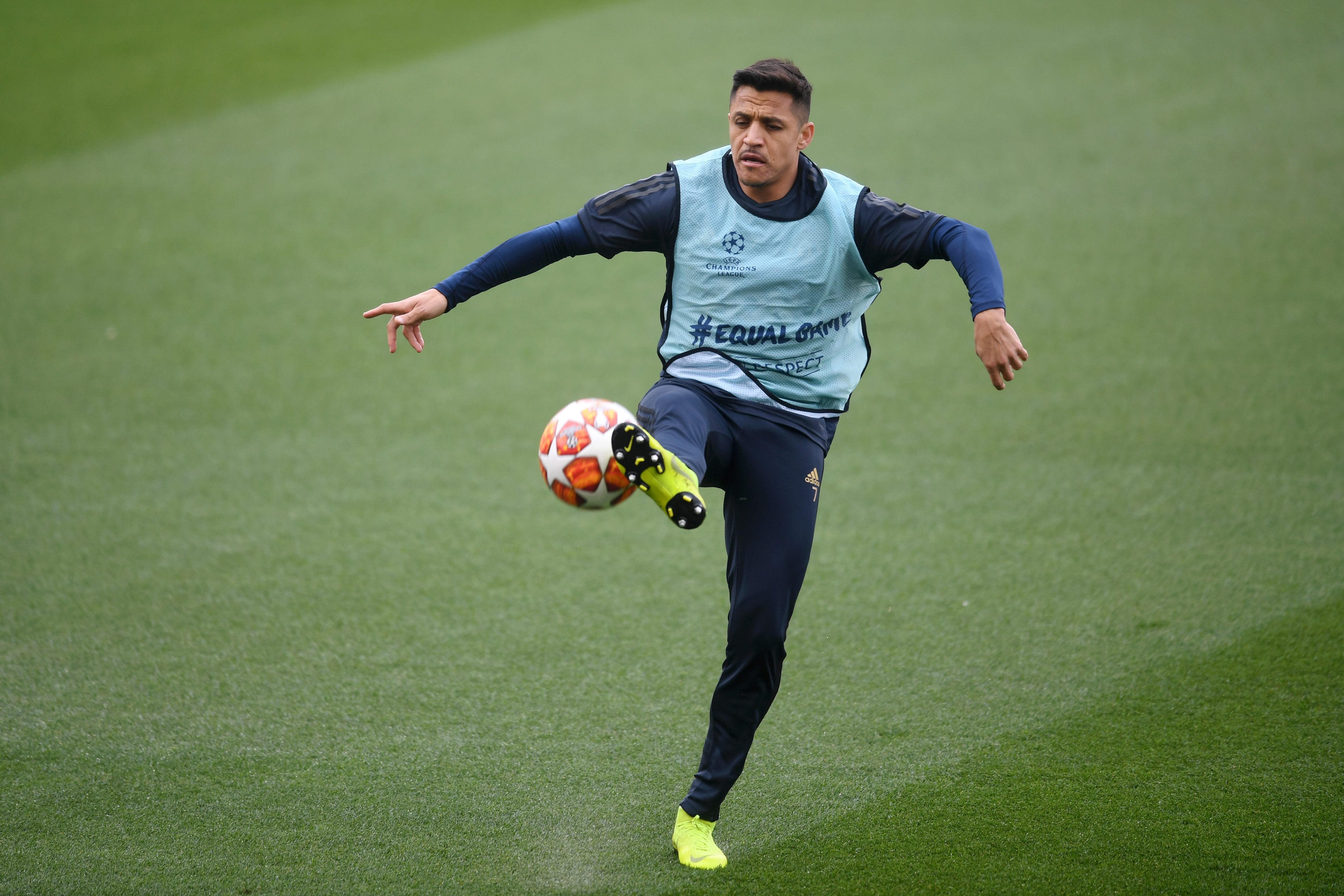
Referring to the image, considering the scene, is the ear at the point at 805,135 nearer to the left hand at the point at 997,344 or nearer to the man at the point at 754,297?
the man at the point at 754,297

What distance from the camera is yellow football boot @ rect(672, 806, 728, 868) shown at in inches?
145

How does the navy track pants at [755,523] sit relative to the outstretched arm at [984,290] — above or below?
below

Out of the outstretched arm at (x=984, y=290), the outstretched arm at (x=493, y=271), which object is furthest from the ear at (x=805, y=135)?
the outstretched arm at (x=493, y=271)

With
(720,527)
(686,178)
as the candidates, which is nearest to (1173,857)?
(686,178)

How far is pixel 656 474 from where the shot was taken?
116 inches

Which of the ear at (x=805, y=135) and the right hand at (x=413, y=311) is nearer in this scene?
the right hand at (x=413, y=311)

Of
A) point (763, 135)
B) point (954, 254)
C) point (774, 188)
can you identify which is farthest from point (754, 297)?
point (954, 254)

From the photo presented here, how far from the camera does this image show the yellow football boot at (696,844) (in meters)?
3.68

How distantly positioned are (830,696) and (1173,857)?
139 cm

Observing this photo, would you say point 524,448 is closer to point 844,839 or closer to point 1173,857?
point 844,839

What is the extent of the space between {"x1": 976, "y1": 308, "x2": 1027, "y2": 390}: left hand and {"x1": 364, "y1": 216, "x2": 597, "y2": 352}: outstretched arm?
1115 mm

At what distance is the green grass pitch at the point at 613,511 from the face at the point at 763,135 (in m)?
2.06

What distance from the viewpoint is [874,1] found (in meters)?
14.9

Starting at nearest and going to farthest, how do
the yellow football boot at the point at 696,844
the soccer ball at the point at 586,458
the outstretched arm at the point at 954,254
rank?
1. the soccer ball at the point at 586,458
2. the outstretched arm at the point at 954,254
3. the yellow football boot at the point at 696,844
